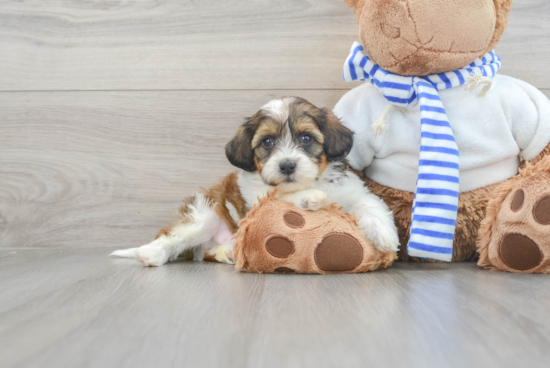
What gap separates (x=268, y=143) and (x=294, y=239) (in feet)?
1.28

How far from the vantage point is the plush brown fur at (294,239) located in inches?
53.7

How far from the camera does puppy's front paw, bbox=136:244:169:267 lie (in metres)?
1.62

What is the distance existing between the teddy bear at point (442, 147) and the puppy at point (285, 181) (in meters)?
0.09

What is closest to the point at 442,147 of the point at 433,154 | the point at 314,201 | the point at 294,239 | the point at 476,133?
the point at 433,154

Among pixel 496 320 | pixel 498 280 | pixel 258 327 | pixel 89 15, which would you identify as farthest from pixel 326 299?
pixel 89 15

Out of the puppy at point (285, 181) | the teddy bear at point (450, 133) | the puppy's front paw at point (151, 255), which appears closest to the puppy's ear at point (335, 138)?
the puppy at point (285, 181)

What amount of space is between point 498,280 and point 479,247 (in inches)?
11.9

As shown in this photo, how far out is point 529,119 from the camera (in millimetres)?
1526

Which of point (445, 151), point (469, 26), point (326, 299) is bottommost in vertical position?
point (326, 299)

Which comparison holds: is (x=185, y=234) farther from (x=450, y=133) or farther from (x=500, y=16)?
(x=500, y=16)

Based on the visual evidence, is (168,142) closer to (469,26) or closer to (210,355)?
(469,26)

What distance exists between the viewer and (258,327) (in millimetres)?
838

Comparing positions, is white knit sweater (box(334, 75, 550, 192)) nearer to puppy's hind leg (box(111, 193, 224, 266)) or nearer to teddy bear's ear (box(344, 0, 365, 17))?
teddy bear's ear (box(344, 0, 365, 17))

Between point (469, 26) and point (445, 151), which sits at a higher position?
point (469, 26)
